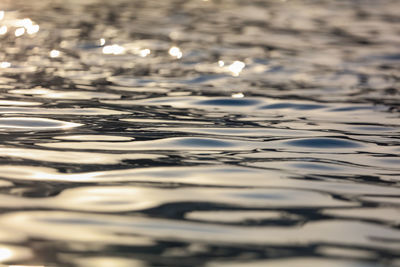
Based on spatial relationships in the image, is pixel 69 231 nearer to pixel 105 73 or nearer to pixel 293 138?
pixel 293 138

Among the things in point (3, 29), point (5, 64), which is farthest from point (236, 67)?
point (3, 29)

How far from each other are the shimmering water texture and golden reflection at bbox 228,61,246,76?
0.08m

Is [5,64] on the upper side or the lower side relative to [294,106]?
upper

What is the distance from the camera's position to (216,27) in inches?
481

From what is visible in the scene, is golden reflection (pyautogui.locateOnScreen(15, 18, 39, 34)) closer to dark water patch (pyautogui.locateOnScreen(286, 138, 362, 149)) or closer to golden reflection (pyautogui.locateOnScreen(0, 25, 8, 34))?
golden reflection (pyautogui.locateOnScreen(0, 25, 8, 34))

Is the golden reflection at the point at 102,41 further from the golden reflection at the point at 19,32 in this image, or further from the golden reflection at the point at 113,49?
the golden reflection at the point at 19,32

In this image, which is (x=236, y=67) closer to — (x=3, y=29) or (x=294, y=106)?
(x=294, y=106)

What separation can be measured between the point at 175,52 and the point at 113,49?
85 centimetres

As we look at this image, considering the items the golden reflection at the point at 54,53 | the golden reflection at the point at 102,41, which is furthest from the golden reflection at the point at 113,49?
the golden reflection at the point at 54,53

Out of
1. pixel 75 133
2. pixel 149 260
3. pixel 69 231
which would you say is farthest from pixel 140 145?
pixel 149 260

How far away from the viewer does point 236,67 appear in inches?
321

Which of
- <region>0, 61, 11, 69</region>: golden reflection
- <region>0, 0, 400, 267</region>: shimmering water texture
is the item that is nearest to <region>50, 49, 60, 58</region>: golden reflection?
<region>0, 0, 400, 267</region>: shimmering water texture

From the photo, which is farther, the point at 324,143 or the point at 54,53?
the point at 54,53

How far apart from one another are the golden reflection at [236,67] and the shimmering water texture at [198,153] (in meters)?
0.08
